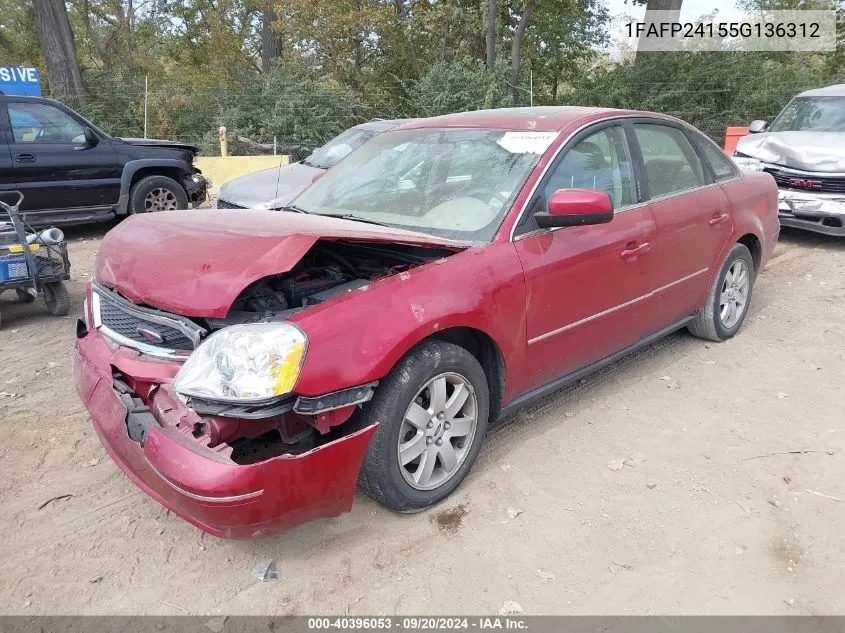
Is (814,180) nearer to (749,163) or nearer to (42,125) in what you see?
(749,163)

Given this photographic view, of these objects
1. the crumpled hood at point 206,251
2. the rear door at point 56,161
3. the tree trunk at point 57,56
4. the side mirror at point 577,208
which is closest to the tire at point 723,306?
the side mirror at point 577,208

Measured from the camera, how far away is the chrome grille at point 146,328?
262 cm

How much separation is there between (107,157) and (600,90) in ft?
41.9

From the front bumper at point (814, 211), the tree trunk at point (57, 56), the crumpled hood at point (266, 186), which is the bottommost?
the front bumper at point (814, 211)

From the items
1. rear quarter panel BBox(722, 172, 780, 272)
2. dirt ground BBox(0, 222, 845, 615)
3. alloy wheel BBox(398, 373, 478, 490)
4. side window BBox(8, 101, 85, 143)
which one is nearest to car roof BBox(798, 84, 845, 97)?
rear quarter panel BBox(722, 172, 780, 272)

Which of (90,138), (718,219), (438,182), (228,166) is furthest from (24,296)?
(228,166)

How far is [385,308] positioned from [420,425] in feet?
1.80

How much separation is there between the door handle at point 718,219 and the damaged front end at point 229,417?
8.20 feet

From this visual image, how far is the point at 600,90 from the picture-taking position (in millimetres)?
17359

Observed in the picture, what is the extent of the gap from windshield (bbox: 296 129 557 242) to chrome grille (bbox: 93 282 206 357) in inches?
47.3

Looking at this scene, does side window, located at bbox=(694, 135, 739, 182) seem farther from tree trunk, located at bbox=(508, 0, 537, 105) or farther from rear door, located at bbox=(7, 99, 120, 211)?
tree trunk, located at bbox=(508, 0, 537, 105)

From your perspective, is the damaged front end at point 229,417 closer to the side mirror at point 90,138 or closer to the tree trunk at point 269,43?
the side mirror at point 90,138

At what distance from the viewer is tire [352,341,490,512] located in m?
2.64

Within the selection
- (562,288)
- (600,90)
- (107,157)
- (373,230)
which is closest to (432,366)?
(373,230)
